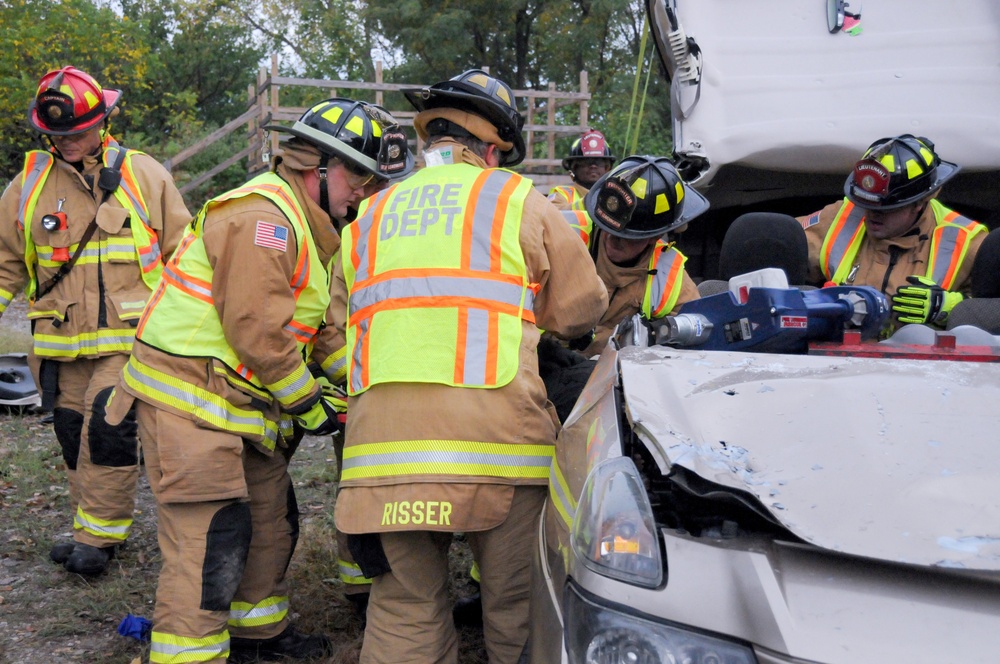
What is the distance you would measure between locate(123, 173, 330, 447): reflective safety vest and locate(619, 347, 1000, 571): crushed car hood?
137 centimetres

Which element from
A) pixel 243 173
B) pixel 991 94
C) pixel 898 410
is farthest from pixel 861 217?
pixel 243 173

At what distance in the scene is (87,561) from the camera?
4207 millimetres

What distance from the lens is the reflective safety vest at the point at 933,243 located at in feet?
12.8

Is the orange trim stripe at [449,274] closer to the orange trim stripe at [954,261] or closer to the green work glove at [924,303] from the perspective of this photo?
the green work glove at [924,303]

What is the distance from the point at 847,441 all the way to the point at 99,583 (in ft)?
11.6

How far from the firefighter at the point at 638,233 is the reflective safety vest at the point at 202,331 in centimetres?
114

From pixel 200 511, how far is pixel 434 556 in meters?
0.89

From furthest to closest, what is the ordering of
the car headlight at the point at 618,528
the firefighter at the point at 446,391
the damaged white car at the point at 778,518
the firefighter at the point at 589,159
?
1. the firefighter at the point at 589,159
2. the firefighter at the point at 446,391
3. the car headlight at the point at 618,528
4. the damaged white car at the point at 778,518

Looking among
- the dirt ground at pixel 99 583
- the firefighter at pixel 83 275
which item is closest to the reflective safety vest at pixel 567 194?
the dirt ground at pixel 99 583

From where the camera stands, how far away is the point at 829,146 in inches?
170

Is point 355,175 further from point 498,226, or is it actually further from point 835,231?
point 835,231

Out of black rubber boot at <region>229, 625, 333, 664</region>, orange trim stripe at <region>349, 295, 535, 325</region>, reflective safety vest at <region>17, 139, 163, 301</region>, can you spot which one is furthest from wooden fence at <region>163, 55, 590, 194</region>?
orange trim stripe at <region>349, 295, 535, 325</region>

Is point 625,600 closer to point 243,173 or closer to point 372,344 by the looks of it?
point 372,344

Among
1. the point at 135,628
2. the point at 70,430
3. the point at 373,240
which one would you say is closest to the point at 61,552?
the point at 70,430
